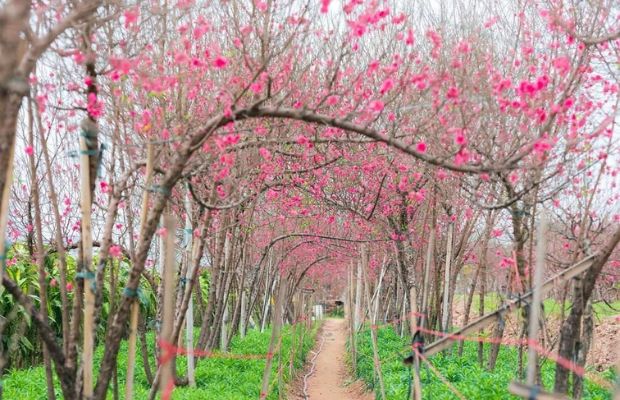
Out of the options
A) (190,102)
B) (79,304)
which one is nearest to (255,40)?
(190,102)

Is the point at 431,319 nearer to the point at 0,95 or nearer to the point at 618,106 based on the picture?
the point at 618,106

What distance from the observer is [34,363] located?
12.4 meters

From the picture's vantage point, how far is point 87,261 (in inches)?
193

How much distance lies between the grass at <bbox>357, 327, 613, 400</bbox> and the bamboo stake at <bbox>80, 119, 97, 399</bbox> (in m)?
3.80

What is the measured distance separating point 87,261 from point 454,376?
691cm

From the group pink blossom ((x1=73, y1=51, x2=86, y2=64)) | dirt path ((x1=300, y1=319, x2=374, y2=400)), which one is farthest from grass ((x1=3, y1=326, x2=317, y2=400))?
pink blossom ((x1=73, y1=51, x2=86, y2=64))

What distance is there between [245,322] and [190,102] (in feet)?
40.6

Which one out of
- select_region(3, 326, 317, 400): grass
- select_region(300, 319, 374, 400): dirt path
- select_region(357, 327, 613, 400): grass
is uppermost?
select_region(357, 327, 613, 400): grass

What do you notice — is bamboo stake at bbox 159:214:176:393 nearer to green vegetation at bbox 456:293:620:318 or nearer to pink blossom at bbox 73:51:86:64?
pink blossom at bbox 73:51:86:64

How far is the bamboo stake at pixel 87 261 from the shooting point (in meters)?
4.74

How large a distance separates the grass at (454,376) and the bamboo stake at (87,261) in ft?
12.5

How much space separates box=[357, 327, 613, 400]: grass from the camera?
8.41 metres

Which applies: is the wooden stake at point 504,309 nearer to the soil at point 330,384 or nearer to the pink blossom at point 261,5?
the pink blossom at point 261,5

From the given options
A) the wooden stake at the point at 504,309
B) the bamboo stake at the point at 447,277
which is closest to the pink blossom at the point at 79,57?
the wooden stake at the point at 504,309
